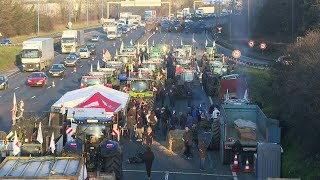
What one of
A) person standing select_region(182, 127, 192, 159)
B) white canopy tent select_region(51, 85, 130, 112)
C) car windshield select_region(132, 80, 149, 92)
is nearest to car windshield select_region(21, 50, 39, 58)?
car windshield select_region(132, 80, 149, 92)

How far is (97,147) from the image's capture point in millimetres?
20391

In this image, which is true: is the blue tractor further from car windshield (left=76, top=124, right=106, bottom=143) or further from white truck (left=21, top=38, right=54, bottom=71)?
white truck (left=21, top=38, right=54, bottom=71)

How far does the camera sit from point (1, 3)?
95812 mm

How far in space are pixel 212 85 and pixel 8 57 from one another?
31.7 meters

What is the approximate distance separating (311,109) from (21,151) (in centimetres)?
1045

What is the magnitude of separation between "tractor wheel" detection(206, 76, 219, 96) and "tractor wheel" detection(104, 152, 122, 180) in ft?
83.7

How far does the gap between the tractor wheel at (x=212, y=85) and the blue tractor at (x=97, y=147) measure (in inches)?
919

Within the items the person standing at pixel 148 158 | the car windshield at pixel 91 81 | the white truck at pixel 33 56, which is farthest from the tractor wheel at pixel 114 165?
the white truck at pixel 33 56

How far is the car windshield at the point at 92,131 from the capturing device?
69.4ft

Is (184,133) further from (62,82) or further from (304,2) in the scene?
(304,2)

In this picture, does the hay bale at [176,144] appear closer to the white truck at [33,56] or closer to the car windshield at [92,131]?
the car windshield at [92,131]

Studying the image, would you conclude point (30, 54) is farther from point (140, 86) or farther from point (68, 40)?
point (140, 86)

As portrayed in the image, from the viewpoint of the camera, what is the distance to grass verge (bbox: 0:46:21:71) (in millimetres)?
66850

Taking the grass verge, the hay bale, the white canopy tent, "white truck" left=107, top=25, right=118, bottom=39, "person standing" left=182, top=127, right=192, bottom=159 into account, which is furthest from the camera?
"white truck" left=107, top=25, right=118, bottom=39
